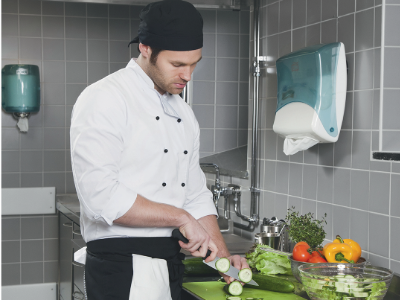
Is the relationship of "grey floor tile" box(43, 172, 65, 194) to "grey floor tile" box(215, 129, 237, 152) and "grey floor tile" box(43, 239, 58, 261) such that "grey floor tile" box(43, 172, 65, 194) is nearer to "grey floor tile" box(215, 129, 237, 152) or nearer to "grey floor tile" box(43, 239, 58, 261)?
"grey floor tile" box(43, 239, 58, 261)

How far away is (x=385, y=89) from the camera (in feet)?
5.35

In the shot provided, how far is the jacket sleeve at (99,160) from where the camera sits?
1.27 metres

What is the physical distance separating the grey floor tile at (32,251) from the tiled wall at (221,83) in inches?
57.8

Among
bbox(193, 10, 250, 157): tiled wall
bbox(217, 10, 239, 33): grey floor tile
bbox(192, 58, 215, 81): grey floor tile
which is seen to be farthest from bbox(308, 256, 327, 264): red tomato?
bbox(217, 10, 239, 33): grey floor tile

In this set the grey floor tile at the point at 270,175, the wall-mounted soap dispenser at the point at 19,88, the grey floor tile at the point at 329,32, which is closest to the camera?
the grey floor tile at the point at 329,32

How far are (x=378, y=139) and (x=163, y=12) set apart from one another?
2.64ft

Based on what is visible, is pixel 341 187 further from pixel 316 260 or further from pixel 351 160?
pixel 316 260

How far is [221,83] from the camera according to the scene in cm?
318

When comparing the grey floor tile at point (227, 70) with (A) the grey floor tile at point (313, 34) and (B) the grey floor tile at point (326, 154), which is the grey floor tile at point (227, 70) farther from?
(B) the grey floor tile at point (326, 154)

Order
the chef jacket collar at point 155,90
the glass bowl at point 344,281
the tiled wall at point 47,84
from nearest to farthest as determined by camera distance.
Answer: the glass bowl at point 344,281, the chef jacket collar at point 155,90, the tiled wall at point 47,84

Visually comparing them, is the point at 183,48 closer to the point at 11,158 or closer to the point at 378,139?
the point at 378,139

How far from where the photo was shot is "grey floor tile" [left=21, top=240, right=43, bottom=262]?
3.67m

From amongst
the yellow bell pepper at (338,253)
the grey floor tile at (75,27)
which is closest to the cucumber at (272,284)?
the yellow bell pepper at (338,253)

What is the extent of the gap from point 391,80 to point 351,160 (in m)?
0.31
